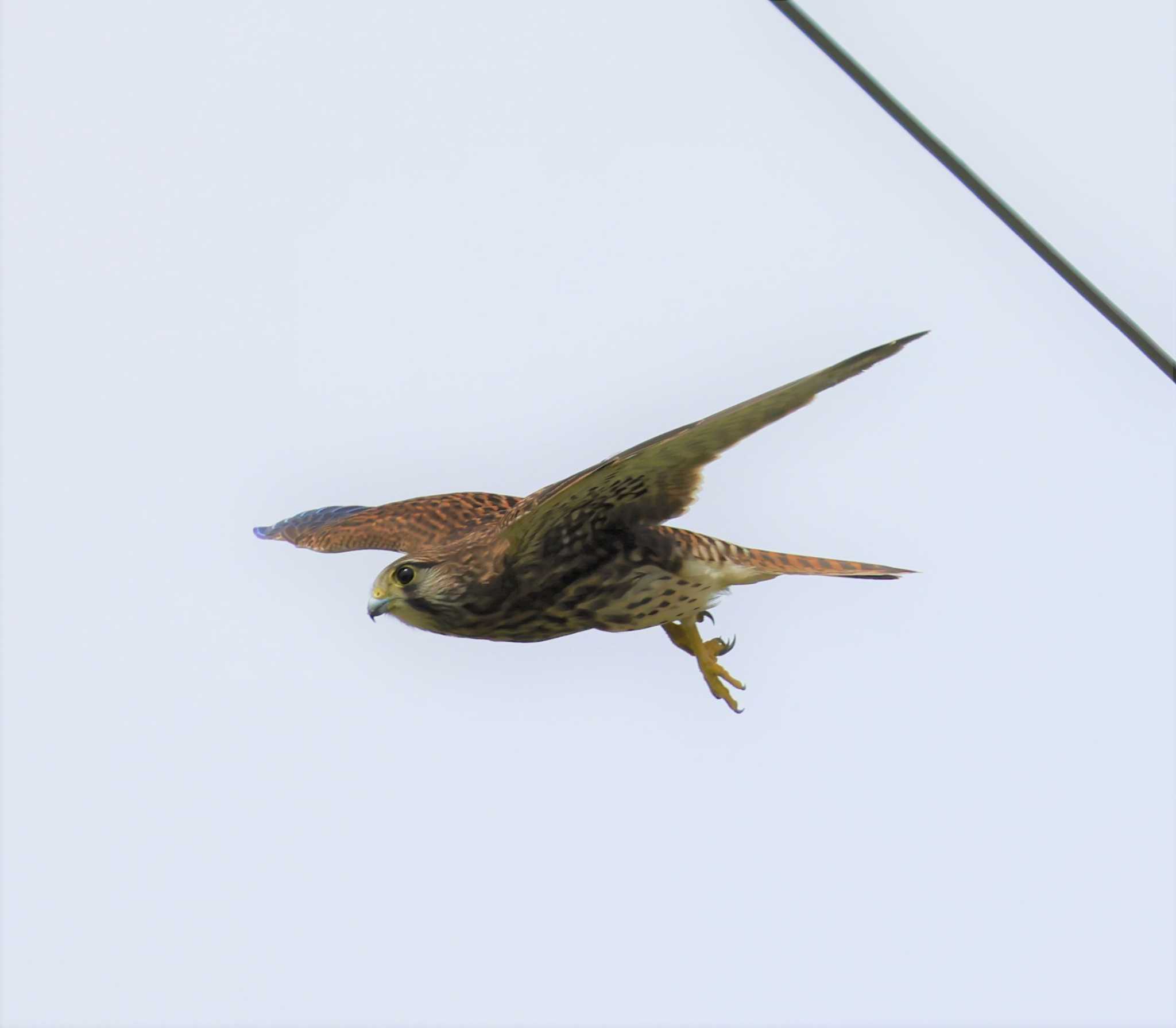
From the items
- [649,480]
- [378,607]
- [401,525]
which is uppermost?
[401,525]

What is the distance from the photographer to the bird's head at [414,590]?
602cm

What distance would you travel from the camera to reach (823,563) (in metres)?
6.34

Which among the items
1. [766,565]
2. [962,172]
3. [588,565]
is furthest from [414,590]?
[962,172]

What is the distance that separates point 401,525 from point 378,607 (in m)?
0.74

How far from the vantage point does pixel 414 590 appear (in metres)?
6.04

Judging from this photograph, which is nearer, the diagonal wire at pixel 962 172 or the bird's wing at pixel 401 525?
the diagonal wire at pixel 962 172

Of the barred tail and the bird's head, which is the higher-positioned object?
the barred tail

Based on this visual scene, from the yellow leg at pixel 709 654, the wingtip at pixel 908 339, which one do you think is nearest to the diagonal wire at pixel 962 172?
the wingtip at pixel 908 339

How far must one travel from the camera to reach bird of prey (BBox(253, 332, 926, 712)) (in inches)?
229

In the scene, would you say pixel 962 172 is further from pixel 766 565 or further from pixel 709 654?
pixel 709 654

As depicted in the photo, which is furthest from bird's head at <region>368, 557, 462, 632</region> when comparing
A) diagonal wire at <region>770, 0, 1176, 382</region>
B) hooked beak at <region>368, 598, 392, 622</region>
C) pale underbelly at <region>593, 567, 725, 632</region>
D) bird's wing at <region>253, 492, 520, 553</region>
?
diagonal wire at <region>770, 0, 1176, 382</region>

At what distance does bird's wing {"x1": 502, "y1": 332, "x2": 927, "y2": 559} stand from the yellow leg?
0.78 meters

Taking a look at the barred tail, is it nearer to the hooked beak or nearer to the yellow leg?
the yellow leg

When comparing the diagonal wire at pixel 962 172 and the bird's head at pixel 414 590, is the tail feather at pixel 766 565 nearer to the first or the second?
the bird's head at pixel 414 590
